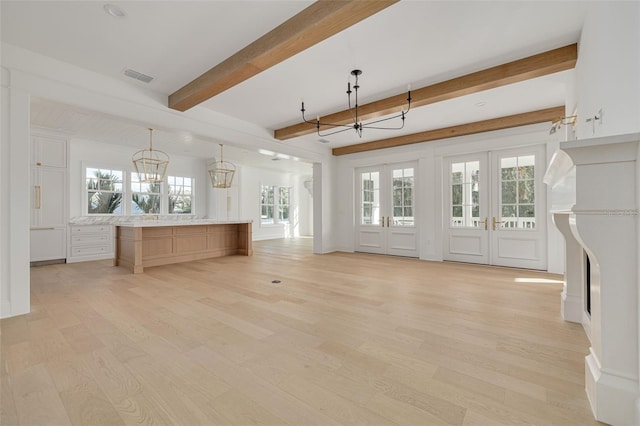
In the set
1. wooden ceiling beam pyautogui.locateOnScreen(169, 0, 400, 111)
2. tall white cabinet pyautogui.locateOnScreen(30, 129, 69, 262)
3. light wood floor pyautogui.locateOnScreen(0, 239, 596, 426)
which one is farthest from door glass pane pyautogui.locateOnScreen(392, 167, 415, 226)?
tall white cabinet pyautogui.locateOnScreen(30, 129, 69, 262)

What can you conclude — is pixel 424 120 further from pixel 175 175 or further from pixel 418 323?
pixel 175 175

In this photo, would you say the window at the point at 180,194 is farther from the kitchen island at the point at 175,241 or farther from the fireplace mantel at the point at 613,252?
the fireplace mantel at the point at 613,252

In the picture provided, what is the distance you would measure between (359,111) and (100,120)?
187 inches

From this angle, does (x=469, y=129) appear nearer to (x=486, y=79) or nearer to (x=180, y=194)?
(x=486, y=79)

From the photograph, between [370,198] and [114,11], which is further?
[370,198]

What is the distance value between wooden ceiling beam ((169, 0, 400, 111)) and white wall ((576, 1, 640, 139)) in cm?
140

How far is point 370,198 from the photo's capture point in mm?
7469

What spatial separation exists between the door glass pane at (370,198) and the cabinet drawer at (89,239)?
6.25 m

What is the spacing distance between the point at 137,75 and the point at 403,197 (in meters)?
5.62

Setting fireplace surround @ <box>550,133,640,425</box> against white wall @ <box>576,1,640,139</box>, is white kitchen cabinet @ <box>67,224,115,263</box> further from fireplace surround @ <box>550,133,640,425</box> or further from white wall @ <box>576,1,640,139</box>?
white wall @ <box>576,1,640,139</box>

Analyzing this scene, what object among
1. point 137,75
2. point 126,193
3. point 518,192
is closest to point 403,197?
point 518,192

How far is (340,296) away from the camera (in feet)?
Result: 11.6

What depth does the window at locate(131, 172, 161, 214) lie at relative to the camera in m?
7.68

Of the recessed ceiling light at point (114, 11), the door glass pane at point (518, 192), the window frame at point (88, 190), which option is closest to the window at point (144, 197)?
the window frame at point (88, 190)
